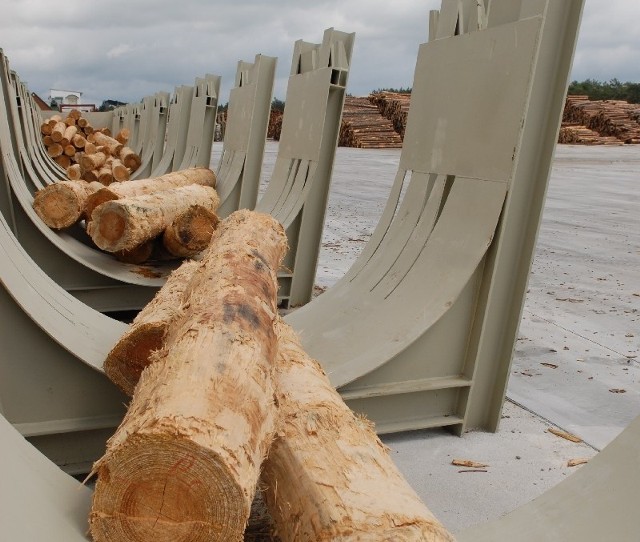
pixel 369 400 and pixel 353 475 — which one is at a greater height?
pixel 353 475

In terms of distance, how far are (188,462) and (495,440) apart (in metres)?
2.21

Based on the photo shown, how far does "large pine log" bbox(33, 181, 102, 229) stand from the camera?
534 cm

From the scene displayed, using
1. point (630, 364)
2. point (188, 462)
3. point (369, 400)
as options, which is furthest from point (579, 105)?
point (188, 462)

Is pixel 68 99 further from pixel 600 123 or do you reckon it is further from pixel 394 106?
pixel 600 123

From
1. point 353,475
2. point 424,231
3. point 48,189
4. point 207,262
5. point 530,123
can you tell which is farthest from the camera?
point 48,189

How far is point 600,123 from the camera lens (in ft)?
80.7

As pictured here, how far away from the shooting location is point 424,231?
3.55m

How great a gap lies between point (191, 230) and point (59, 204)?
1156 mm

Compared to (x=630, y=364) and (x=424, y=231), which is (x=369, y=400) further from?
(x=630, y=364)

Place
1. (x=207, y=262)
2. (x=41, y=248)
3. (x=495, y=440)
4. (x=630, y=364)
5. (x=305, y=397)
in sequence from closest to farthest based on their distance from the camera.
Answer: (x=305, y=397) < (x=207, y=262) < (x=495, y=440) < (x=630, y=364) < (x=41, y=248)

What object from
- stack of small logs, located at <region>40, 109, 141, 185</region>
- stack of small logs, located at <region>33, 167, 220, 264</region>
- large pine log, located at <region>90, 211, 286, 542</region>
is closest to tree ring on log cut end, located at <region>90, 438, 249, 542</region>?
large pine log, located at <region>90, 211, 286, 542</region>

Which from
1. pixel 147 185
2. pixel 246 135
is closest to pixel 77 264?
pixel 147 185

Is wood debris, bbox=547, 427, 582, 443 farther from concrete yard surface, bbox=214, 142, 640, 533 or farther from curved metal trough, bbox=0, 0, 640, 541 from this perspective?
curved metal trough, bbox=0, 0, 640, 541

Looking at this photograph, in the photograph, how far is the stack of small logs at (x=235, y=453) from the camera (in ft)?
4.84
